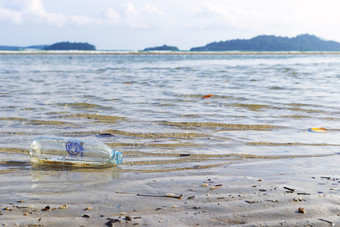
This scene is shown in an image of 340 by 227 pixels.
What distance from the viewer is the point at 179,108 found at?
6219 millimetres

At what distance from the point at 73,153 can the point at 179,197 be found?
1312mm

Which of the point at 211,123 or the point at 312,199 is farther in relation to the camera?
the point at 211,123

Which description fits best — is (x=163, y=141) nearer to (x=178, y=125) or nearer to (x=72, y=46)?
(x=178, y=125)

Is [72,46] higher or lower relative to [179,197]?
higher

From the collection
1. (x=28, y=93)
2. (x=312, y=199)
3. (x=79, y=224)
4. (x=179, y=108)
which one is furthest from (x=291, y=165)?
(x=28, y=93)

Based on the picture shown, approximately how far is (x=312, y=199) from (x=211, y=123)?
275cm

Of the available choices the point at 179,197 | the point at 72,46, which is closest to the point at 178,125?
the point at 179,197

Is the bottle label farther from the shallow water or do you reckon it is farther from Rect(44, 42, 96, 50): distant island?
Rect(44, 42, 96, 50): distant island

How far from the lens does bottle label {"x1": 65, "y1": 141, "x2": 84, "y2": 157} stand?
3.25m

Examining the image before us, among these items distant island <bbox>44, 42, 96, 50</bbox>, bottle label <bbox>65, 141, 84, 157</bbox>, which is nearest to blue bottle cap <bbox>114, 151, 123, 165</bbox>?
bottle label <bbox>65, 141, 84, 157</bbox>

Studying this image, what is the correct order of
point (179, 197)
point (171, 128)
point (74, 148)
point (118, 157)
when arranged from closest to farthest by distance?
point (179, 197) < point (118, 157) < point (74, 148) < point (171, 128)

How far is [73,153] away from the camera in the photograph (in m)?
3.24

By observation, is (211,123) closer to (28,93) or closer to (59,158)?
(59,158)

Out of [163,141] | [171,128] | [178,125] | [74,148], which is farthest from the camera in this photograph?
[178,125]
